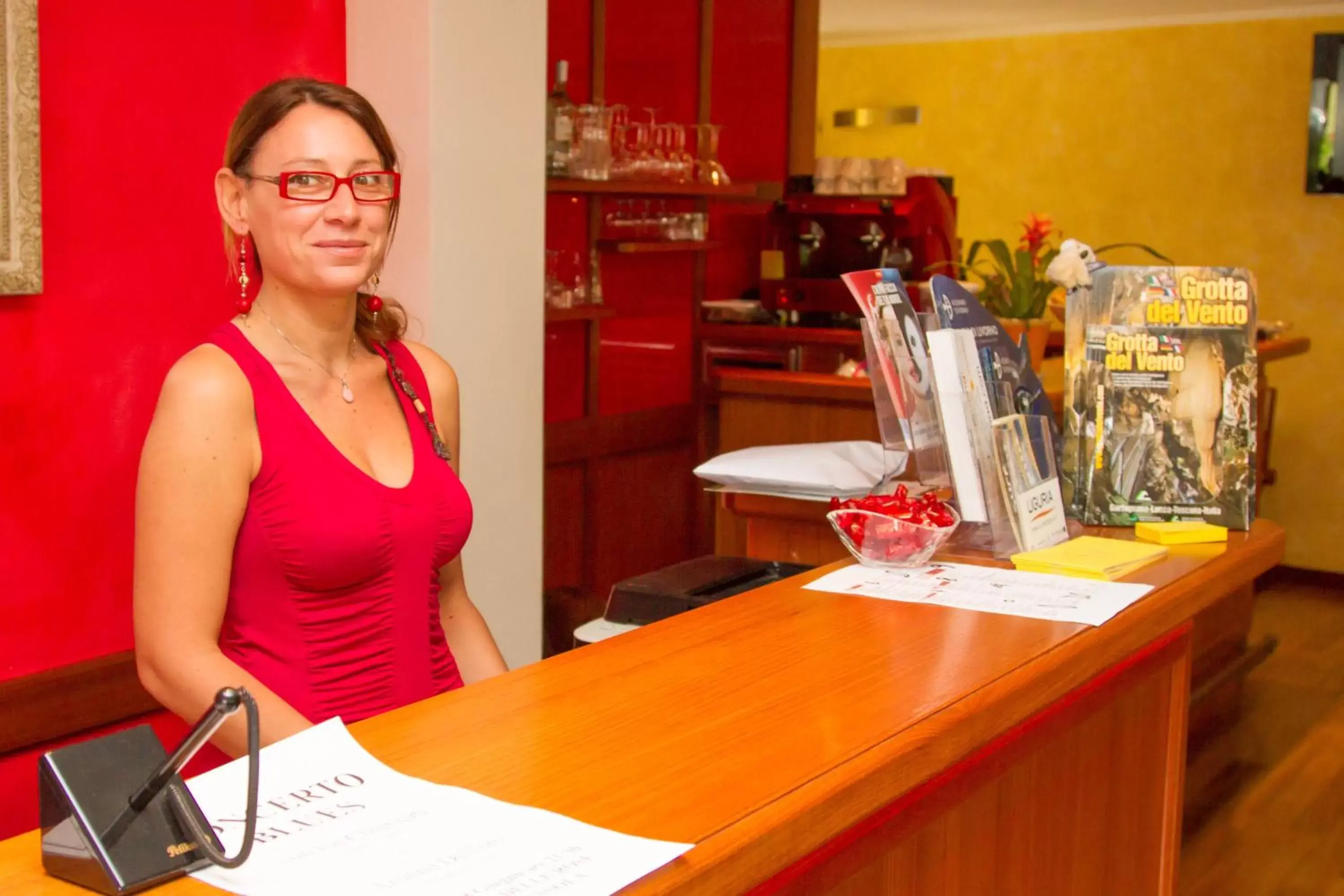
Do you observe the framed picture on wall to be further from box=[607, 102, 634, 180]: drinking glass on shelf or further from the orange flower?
box=[607, 102, 634, 180]: drinking glass on shelf

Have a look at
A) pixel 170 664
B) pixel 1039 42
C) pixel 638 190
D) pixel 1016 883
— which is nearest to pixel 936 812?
pixel 1016 883

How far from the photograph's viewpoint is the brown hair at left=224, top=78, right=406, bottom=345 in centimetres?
190

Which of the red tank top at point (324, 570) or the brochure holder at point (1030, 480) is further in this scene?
the brochure holder at point (1030, 480)

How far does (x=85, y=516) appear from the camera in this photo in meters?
2.57

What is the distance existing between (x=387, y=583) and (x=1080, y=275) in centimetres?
114

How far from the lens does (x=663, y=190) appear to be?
195 inches

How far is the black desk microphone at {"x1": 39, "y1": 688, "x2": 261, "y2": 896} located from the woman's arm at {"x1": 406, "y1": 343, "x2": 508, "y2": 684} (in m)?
1.16

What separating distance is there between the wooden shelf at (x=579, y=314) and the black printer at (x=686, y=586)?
228 cm

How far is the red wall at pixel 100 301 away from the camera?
2473 mm

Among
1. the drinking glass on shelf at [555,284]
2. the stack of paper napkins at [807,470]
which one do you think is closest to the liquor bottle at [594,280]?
the drinking glass on shelf at [555,284]

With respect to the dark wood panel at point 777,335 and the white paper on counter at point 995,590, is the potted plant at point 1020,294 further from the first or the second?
the white paper on counter at point 995,590

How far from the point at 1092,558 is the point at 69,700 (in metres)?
1.79

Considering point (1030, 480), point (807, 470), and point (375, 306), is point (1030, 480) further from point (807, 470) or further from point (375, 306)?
point (375, 306)

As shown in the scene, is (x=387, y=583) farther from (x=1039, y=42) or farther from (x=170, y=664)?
(x=1039, y=42)
